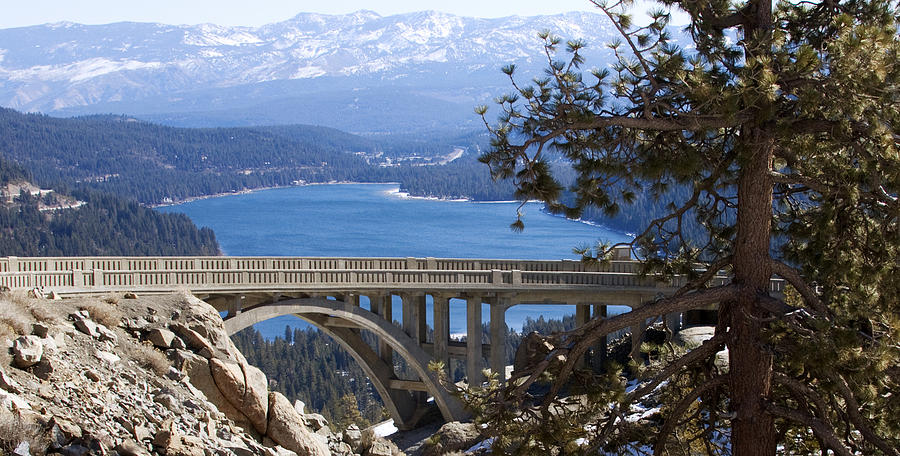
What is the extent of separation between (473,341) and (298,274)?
605 cm

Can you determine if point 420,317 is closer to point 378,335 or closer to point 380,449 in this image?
point 378,335

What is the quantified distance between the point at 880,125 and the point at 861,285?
5.55 ft

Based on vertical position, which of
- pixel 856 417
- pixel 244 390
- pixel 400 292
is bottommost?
pixel 400 292

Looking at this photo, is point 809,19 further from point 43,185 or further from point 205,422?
point 43,185

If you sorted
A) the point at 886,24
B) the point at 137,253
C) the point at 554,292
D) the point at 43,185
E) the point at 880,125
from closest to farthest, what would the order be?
the point at 880,125 < the point at 886,24 < the point at 554,292 < the point at 137,253 < the point at 43,185

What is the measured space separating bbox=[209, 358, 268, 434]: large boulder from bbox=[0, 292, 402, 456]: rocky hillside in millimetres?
21

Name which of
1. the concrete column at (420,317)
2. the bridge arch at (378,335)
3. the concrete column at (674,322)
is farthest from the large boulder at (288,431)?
the concrete column at (674,322)

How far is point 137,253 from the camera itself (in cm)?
16212

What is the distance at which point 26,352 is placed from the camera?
14.8 m

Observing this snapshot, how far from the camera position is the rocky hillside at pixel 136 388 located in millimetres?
13281

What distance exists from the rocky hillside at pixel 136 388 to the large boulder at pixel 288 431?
0.07ft

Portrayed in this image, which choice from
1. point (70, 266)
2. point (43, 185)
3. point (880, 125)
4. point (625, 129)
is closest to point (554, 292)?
point (70, 266)

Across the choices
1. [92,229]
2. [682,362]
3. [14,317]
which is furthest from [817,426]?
[92,229]

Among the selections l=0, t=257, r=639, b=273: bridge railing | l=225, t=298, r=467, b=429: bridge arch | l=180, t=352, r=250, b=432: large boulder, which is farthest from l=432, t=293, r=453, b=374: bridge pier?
l=180, t=352, r=250, b=432: large boulder
